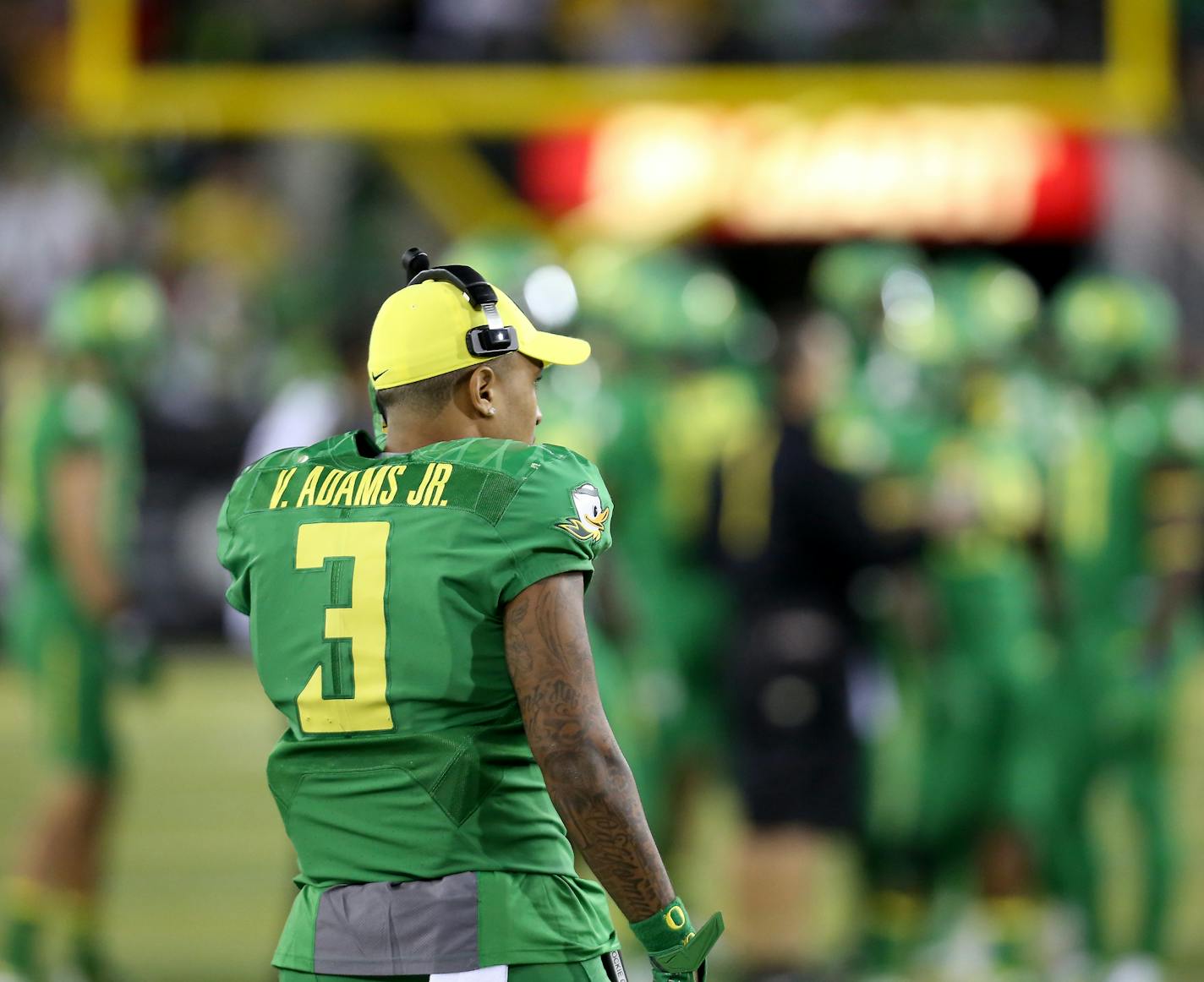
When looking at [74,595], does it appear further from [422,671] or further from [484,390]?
[422,671]

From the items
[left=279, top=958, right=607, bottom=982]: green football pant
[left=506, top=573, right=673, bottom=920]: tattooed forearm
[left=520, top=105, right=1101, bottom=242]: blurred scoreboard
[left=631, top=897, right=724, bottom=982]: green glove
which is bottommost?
[left=279, top=958, right=607, bottom=982]: green football pant

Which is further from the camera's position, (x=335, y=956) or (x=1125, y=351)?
(x=1125, y=351)

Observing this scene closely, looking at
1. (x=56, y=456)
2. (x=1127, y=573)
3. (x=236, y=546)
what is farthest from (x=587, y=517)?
(x=1127, y=573)

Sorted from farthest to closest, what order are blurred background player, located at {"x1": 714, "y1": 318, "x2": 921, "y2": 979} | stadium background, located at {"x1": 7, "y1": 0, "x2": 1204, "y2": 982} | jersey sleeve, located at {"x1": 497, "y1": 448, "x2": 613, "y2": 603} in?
stadium background, located at {"x1": 7, "y1": 0, "x2": 1204, "y2": 982}, blurred background player, located at {"x1": 714, "y1": 318, "x2": 921, "y2": 979}, jersey sleeve, located at {"x1": 497, "y1": 448, "x2": 613, "y2": 603}

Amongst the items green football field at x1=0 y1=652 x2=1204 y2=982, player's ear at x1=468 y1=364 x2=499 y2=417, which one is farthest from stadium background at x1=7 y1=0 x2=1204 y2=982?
player's ear at x1=468 y1=364 x2=499 y2=417

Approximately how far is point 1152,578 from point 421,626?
5178 mm

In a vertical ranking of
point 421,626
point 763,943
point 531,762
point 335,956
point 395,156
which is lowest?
point 763,943

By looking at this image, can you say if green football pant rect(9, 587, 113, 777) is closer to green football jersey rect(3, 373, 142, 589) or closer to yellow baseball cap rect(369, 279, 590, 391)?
green football jersey rect(3, 373, 142, 589)

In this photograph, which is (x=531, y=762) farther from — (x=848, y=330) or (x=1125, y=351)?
(x=848, y=330)

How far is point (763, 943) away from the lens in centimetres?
720

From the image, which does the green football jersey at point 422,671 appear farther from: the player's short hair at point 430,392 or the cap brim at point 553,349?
the cap brim at point 553,349

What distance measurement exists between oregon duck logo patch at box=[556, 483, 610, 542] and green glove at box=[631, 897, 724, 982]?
56cm

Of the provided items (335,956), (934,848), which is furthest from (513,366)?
(934,848)

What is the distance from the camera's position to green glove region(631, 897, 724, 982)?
10.5 ft
